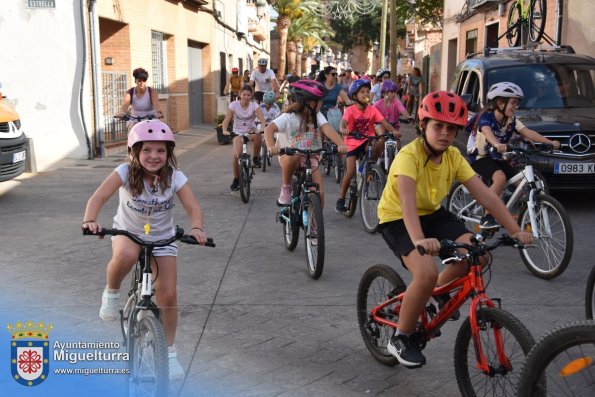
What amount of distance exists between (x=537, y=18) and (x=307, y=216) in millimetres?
11759

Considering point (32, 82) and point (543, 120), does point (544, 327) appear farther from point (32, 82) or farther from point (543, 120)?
point (32, 82)

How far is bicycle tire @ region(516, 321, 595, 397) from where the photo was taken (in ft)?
9.09

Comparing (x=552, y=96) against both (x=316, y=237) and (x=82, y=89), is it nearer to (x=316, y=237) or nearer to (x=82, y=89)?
(x=316, y=237)

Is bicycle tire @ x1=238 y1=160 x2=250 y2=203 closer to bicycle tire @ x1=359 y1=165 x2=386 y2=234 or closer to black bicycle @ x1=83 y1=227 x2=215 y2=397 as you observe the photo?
bicycle tire @ x1=359 y1=165 x2=386 y2=234

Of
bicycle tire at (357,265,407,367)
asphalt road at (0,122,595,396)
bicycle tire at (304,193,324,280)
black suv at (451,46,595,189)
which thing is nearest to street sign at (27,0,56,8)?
asphalt road at (0,122,595,396)

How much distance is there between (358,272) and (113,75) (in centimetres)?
1201

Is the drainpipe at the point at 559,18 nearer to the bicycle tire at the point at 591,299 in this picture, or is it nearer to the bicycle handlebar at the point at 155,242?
the bicycle tire at the point at 591,299

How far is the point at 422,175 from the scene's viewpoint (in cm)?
409

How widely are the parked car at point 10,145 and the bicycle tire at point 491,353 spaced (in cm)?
790

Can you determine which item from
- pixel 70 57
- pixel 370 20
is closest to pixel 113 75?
pixel 70 57


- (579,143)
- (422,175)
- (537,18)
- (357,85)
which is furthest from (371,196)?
(537,18)

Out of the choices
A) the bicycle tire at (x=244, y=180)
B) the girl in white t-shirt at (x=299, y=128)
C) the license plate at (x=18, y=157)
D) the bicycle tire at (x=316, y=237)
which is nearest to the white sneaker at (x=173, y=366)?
the bicycle tire at (x=316, y=237)

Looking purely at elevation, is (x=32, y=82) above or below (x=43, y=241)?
above

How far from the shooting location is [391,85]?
1075 centimetres
